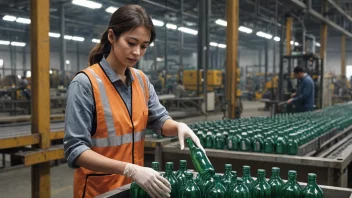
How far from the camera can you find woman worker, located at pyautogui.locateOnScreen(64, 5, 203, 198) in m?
1.71

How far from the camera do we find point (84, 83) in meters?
1.85

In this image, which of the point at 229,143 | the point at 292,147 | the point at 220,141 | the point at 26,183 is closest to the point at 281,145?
the point at 292,147

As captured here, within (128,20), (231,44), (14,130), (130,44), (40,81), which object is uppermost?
(231,44)

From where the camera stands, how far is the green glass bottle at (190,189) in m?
1.79

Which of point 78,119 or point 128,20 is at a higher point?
point 128,20

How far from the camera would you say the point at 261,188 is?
190 cm

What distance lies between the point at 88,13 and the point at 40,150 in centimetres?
1543

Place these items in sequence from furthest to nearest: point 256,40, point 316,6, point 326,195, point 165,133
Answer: point 256,40, point 316,6, point 165,133, point 326,195

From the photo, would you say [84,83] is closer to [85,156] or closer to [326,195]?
[85,156]

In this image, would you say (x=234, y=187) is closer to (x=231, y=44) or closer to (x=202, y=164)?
(x=202, y=164)

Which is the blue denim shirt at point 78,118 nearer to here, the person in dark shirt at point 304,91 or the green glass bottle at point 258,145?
the green glass bottle at point 258,145

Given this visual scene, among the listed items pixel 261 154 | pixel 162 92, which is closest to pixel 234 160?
pixel 261 154

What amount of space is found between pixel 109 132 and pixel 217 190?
25.8 inches

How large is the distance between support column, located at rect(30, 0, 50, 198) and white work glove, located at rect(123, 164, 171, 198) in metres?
2.65
